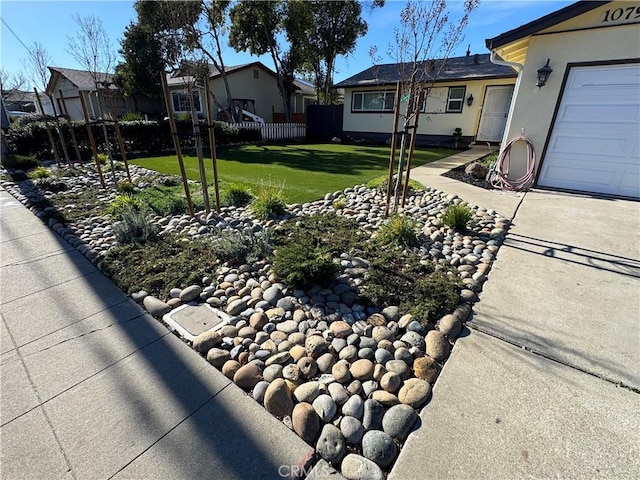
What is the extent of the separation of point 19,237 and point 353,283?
13.9 feet

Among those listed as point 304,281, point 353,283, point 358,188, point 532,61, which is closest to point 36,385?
point 304,281

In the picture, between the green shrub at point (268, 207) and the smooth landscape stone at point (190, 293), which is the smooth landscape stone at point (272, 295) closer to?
the smooth landscape stone at point (190, 293)

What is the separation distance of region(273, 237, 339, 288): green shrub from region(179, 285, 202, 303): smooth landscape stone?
0.68m

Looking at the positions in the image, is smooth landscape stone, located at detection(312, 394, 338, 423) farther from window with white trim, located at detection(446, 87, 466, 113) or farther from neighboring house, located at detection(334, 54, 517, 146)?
window with white trim, located at detection(446, 87, 466, 113)

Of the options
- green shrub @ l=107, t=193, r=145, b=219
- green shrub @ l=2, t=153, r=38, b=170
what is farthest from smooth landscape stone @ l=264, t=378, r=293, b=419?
green shrub @ l=2, t=153, r=38, b=170

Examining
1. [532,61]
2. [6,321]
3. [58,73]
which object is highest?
[58,73]

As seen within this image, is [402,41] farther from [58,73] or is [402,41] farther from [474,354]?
[58,73]

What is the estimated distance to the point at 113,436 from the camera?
57.4 inches

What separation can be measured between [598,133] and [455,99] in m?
8.41

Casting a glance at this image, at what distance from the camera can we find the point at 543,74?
5.21 metres

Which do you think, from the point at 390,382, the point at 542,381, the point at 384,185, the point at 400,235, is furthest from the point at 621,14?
the point at 390,382

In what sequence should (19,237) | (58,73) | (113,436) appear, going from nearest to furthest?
1. (113,436)
2. (19,237)
3. (58,73)

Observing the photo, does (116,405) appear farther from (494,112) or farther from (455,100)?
(455,100)

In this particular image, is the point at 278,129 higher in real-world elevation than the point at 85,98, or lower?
lower
